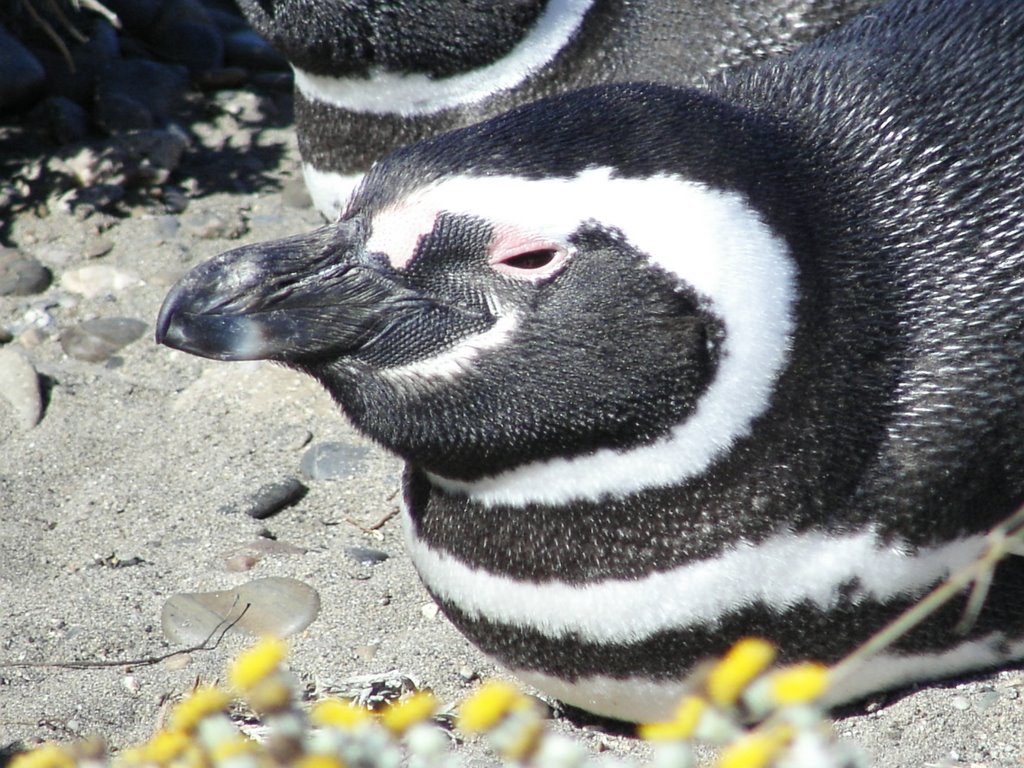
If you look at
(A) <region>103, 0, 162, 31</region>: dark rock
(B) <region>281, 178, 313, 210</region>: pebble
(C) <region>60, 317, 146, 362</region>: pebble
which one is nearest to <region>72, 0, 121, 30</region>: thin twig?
(A) <region>103, 0, 162, 31</region>: dark rock

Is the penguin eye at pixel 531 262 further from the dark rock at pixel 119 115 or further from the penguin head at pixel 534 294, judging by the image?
the dark rock at pixel 119 115

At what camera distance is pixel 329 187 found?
138 inches

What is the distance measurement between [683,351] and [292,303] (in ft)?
1.71

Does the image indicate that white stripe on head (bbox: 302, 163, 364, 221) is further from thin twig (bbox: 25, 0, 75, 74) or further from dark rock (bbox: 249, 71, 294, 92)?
dark rock (bbox: 249, 71, 294, 92)

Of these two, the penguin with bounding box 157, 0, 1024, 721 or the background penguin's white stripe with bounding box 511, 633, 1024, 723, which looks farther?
the background penguin's white stripe with bounding box 511, 633, 1024, 723

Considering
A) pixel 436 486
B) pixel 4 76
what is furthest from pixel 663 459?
pixel 4 76

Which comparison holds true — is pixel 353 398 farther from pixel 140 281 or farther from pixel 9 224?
pixel 9 224

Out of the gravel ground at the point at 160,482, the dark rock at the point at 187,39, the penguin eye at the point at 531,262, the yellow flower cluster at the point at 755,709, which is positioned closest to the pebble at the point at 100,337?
the gravel ground at the point at 160,482

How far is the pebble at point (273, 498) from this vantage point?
113 inches

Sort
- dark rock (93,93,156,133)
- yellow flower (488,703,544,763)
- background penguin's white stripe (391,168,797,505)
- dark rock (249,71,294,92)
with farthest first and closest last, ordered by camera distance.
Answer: dark rock (249,71,294,92) < dark rock (93,93,156,133) < background penguin's white stripe (391,168,797,505) < yellow flower (488,703,544,763)

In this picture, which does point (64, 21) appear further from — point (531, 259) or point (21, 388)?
point (531, 259)

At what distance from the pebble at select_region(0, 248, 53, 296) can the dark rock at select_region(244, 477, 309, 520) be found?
1047 millimetres

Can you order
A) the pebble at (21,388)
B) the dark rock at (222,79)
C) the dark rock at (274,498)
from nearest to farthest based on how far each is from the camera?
1. the dark rock at (274,498)
2. the pebble at (21,388)
3. the dark rock at (222,79)

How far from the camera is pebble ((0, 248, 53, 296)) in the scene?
3.61 meters
